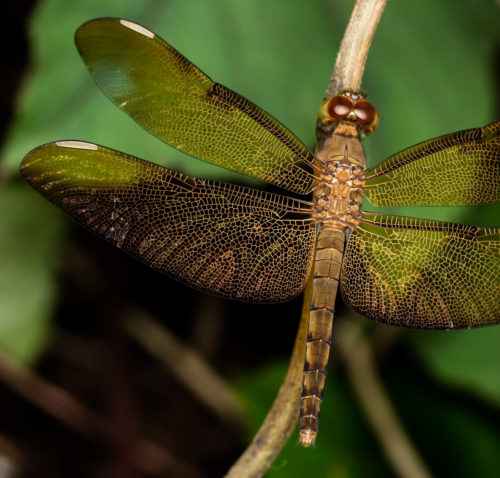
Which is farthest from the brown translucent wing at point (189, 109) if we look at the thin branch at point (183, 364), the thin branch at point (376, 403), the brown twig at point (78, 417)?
the brown twig at point (78, 417)

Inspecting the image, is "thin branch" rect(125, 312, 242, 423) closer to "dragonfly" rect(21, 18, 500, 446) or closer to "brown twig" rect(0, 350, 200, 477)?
"brown twig" rect(0, 350, 200, 477)

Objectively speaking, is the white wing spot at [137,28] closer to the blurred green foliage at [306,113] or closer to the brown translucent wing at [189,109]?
the brown translucent wing at [189,109]

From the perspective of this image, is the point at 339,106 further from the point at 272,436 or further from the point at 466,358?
the point at 466,358

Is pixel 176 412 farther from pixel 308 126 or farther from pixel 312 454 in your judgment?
pixel 308 126

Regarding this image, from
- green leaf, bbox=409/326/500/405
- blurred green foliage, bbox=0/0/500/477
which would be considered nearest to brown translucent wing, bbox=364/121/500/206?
blurred green foliage, bbox=0/0/500/477

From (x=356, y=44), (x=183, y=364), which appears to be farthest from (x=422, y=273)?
(x=183, y=364)

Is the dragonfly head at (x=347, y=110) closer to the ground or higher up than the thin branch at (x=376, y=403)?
higher up
